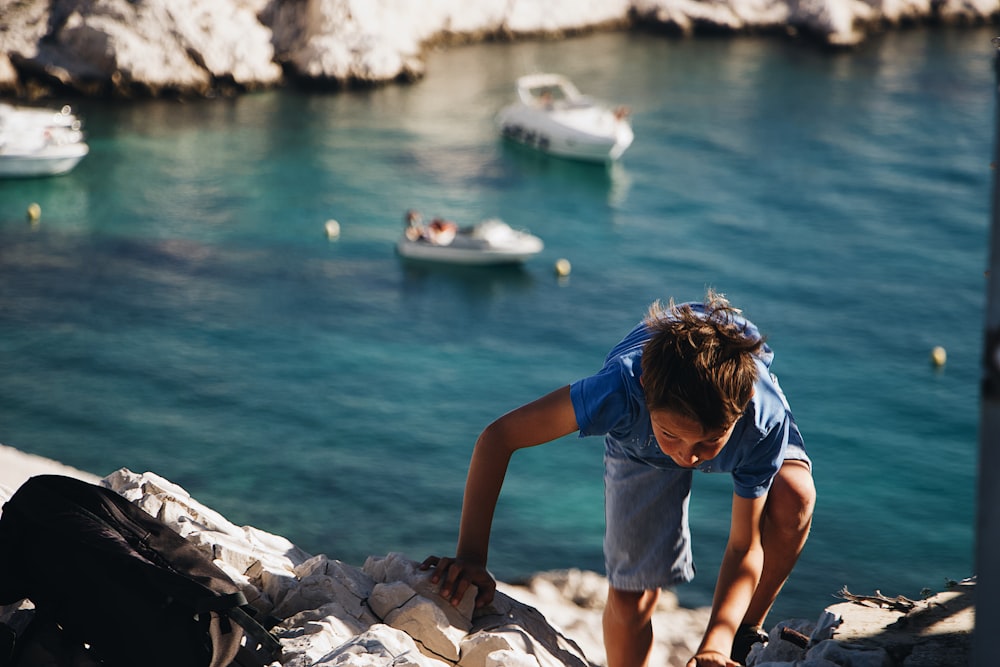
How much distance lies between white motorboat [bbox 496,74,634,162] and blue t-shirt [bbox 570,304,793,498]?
23390 mm

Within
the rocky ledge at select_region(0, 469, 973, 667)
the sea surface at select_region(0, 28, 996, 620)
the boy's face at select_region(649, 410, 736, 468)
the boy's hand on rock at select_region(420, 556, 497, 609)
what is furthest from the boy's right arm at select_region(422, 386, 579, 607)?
the sea surface at select_region(0, 28, 996, 620)

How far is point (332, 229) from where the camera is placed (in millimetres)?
23203

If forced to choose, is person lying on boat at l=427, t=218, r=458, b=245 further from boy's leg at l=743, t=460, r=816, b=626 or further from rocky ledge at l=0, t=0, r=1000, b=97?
boy's leg at l=743, t=460, r=816, b=626

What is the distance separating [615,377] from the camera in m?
4.07

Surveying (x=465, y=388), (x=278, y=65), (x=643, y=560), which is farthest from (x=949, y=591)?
(x=278, y=65)

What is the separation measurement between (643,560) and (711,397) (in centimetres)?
108

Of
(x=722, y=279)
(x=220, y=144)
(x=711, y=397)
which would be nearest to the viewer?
(x=711, y=397)

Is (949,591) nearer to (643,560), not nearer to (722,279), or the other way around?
(643,560)

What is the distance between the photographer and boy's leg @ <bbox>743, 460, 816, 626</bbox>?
4320mm

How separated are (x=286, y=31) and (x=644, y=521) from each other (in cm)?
2753

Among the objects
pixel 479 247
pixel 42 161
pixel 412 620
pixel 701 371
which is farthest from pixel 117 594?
pixel 42 161

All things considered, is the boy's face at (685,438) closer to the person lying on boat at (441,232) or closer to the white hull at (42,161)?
the person lying on boat at (441,232)

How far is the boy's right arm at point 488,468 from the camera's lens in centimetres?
412

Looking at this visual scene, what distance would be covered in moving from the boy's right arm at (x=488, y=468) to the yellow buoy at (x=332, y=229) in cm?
1886
